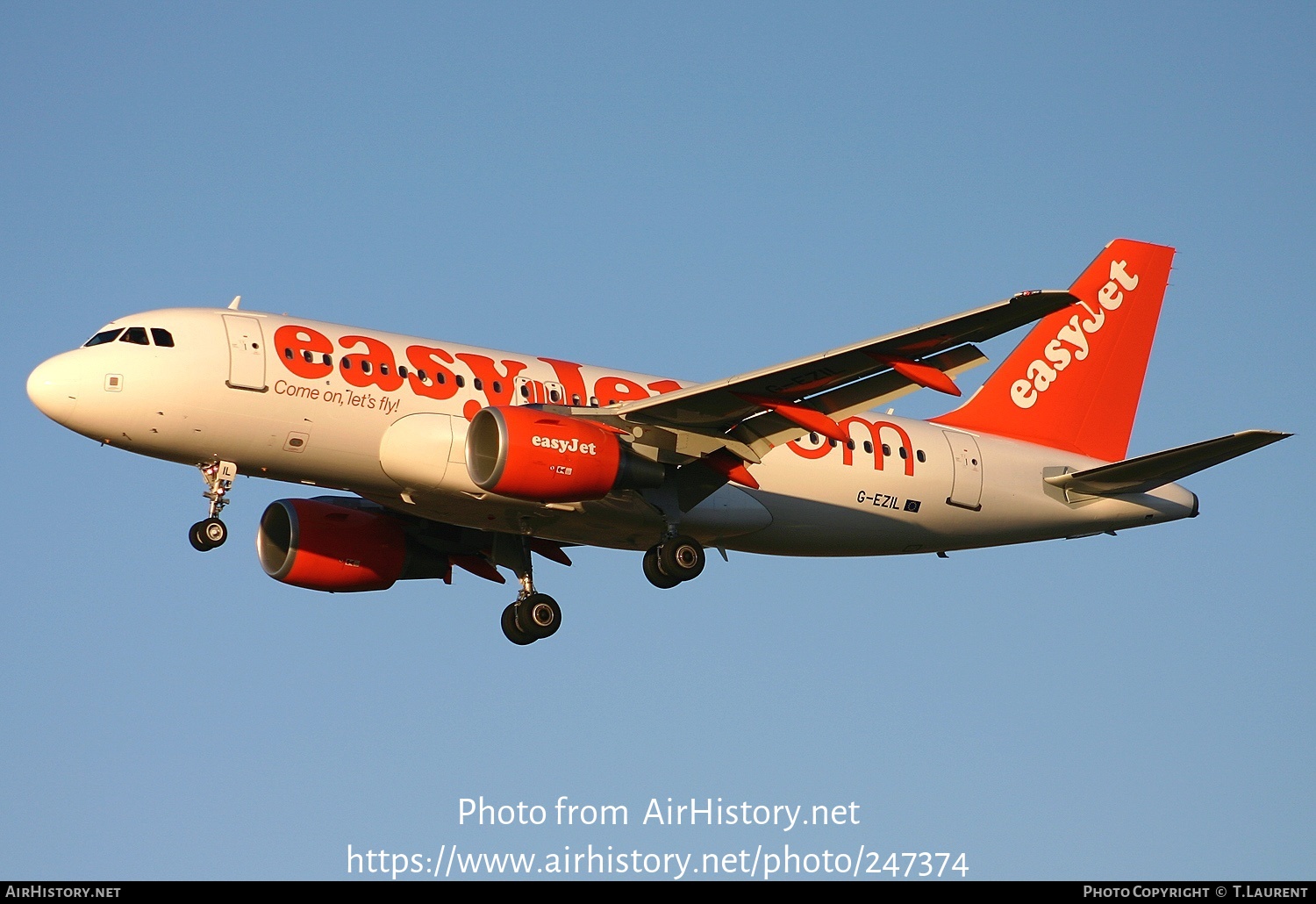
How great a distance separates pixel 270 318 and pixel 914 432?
13649 mm

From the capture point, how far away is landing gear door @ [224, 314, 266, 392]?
31.9 m

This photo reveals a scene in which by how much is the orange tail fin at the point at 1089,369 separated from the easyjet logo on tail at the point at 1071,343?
0.02 metres

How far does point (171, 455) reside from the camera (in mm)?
A: 32094

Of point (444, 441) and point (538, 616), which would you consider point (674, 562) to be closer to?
point (538, 616)

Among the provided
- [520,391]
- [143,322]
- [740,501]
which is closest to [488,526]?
[520,391]

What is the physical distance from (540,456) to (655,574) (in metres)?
4.23

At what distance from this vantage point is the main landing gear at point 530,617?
36938 millimetres

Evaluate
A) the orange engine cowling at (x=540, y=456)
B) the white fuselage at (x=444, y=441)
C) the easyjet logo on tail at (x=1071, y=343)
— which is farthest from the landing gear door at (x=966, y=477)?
the orange engine cowling at (x=540, y=456)

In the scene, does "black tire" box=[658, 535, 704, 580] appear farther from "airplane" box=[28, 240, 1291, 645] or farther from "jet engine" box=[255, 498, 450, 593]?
"jet engine" box=[255, 498, 450, 593]

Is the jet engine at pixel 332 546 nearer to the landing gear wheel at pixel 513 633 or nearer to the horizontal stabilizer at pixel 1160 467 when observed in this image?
the landing gear wheel at pixel 513 633

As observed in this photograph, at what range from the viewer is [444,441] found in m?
32.3

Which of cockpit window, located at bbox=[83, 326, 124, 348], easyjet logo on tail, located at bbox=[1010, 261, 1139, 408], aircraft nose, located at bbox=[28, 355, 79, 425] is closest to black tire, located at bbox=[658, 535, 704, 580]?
easyjet logo on tail, located at bbox=[1010, 261, 1139, 408]

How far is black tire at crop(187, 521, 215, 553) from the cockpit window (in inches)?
145
